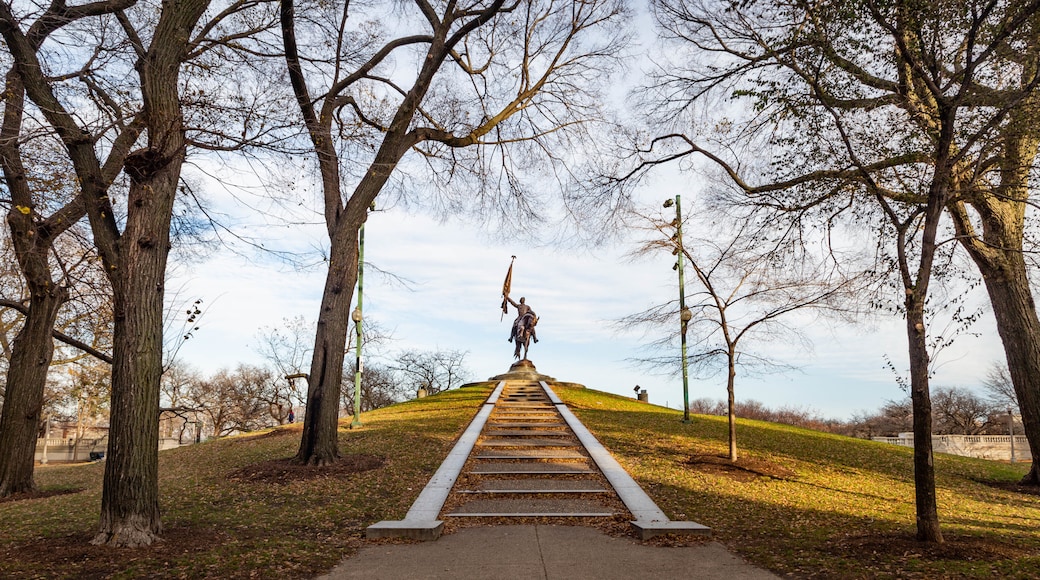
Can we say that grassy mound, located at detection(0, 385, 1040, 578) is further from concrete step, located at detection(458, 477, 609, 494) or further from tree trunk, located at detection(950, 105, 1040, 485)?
tree trunk, located at detection(950, 105, 1040, 485)

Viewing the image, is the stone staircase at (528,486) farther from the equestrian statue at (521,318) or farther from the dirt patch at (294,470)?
the equestrian statue at (521,318)

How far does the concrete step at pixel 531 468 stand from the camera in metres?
9.62

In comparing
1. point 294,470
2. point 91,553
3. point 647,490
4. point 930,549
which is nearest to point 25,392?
point 294,470

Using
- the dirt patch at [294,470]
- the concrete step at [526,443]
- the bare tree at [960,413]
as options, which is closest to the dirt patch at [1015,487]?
the concrete step at [526,443]

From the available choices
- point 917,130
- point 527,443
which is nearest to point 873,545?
point 917,130

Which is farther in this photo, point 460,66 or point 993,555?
point 460,66

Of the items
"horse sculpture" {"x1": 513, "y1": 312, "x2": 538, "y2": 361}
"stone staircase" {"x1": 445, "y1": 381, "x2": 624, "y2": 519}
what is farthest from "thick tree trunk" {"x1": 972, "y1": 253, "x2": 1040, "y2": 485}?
"horse sculpture" {"x1": 513, "y1": 312, "x2": 538, "y2": 361}

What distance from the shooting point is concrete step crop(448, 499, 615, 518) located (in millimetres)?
7488

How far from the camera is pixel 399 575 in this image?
208 inches

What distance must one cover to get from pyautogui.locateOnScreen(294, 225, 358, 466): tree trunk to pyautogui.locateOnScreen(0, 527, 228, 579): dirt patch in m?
3.66

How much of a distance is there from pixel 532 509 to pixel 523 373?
19.0 meters

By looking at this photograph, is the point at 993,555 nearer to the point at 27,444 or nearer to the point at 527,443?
the point at 527,443

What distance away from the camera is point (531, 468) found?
9.98 metres

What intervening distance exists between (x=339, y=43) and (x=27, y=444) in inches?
355
